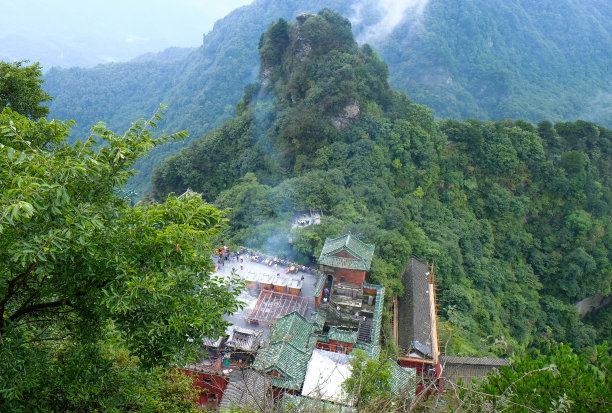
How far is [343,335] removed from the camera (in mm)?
17375

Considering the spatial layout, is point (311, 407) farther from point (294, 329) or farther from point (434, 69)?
point (434, 69)

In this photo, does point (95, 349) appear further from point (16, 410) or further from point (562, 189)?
point (562, 189)

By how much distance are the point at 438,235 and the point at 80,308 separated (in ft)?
89.9

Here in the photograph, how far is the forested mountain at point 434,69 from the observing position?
62875mm

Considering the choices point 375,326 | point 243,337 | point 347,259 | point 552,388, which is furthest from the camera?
→ point 347,259

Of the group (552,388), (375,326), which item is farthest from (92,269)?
(375,326)

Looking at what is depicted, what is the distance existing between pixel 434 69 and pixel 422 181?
3900 cm

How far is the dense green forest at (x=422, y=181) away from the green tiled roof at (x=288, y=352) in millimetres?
8256

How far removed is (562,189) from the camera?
37.7 meters

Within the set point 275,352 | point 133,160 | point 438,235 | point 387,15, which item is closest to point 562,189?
point 438,235

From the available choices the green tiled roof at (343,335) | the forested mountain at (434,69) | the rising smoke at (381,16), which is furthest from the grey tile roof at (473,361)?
the rising smoke at (381,16)

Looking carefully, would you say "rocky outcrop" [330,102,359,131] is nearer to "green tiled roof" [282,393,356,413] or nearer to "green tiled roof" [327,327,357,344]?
"green tiled roof" [327,327,357,344]

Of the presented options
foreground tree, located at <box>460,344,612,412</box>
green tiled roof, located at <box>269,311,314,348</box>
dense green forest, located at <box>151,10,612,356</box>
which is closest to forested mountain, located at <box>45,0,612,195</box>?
dense green forest, located at <box>151,10,612,356</box>

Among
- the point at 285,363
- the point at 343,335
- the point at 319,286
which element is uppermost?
the point at 319,286
